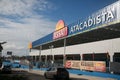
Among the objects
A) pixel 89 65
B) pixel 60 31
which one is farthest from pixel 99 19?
pixel 60 31

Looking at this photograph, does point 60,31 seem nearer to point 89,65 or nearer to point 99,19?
point 89,65

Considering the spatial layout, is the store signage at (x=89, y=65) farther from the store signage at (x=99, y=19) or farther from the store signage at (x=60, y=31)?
the store signage at (x=60, y=31)

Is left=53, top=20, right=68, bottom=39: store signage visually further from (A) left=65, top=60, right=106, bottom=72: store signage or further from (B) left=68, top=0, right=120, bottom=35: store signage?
(A) left=65, top=60, right=106, bottom=72: store signage

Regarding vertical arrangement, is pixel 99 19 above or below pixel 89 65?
above

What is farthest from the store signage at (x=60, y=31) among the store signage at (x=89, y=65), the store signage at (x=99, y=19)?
the store signage at (x=89, y=65)

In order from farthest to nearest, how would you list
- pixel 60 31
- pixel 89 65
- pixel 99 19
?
1. pixel 60 31
2. pixel 89 65
3. pixel 99 19

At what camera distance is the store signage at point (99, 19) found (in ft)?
95.1

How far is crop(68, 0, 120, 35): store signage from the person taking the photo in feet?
95.1

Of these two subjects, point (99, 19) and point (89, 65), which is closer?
point (99, 19)

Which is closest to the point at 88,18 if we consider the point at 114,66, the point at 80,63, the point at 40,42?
the point at 80,63

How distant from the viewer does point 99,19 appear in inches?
1278

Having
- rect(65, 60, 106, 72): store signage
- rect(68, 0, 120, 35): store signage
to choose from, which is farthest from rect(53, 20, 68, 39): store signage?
rect(65, 60, 106, 72): store signage

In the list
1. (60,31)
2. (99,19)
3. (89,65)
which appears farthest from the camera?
(60,31)

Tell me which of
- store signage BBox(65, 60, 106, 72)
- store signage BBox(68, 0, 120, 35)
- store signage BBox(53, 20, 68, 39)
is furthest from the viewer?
store signage BBox(53, 20, 68, 39)
